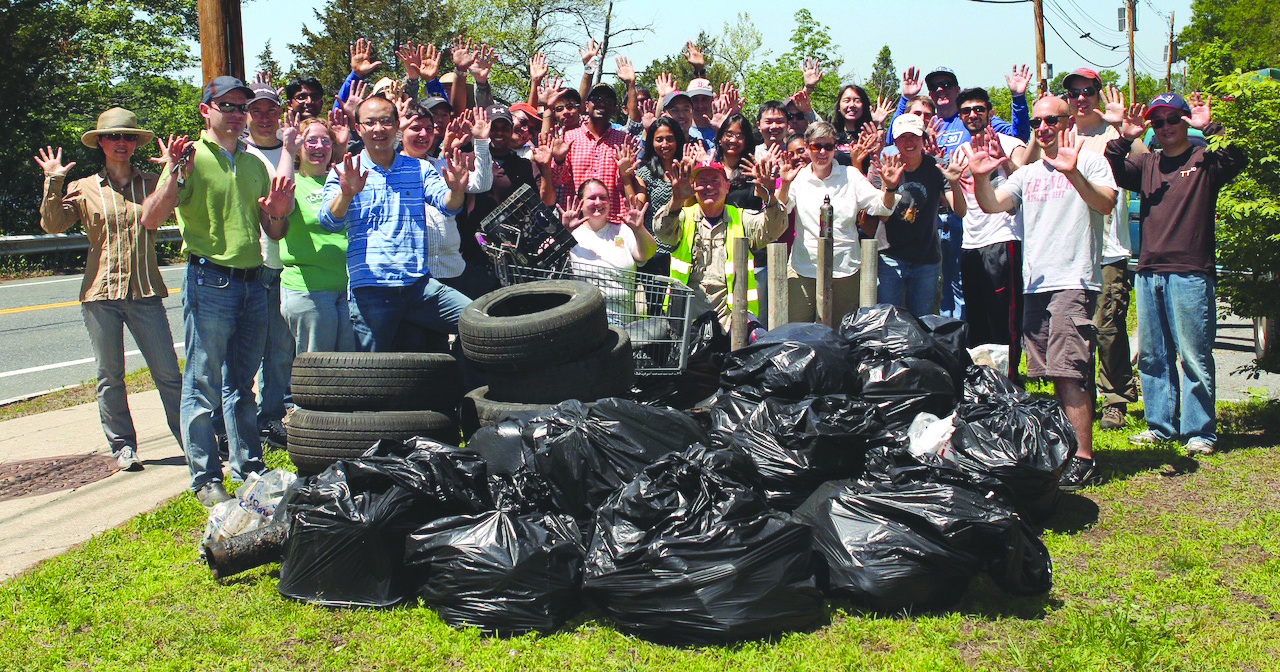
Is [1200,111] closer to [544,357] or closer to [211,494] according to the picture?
[544,357]

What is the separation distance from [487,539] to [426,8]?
44386 millimetres

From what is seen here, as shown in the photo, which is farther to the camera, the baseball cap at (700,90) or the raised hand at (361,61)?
the baseball cap at (700,90)

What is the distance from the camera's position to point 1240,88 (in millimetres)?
6312

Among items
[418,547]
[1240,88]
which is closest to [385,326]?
[418,547]

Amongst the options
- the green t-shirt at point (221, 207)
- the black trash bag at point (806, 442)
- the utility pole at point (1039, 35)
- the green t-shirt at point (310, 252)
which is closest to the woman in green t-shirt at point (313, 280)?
the green t-shirt at point (310, 252)

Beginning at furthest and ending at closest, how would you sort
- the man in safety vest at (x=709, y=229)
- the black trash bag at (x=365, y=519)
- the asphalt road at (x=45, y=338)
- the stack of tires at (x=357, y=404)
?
the asphalt road at (x=45, y=338) → the man in safety vest at (x=709, y=229) → the stack of tires at (x=357, y=404) → the black trash bag at (x=365, y=519)

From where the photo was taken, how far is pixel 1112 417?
7125 millimetres

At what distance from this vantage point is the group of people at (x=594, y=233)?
19.2 ft

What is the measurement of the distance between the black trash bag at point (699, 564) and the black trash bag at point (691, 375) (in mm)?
1937

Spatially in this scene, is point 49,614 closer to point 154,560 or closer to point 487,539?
point 154,560

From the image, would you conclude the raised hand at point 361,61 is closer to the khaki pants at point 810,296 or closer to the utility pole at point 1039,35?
the khaki pants at point 810,296

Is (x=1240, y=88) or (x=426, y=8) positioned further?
(x=426, y=8)

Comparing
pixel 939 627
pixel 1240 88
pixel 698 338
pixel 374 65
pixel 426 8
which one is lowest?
pixel 939 627

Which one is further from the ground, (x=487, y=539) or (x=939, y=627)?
(x=487, y=539)
